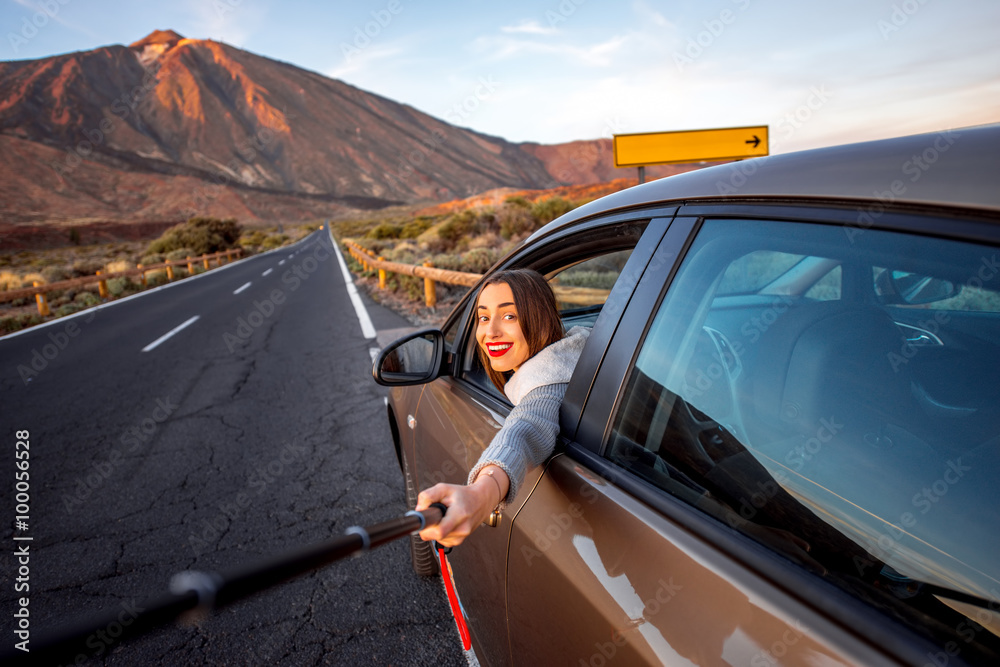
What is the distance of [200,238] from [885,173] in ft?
148

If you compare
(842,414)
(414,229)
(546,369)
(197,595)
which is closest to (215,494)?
(546,369)

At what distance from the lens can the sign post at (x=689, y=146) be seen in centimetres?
577

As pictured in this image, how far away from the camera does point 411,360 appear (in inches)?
90.8

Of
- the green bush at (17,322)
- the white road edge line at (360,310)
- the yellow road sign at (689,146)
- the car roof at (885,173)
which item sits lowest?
the white road edge line at (360,310)

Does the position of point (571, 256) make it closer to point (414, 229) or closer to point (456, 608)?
point (456, 608)

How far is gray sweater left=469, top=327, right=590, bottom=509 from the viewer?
112 cm

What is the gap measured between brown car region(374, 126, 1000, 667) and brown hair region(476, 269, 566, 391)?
0.26 meters

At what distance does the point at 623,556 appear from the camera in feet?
3.28

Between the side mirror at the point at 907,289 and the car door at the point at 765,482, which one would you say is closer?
the car door at the point at 765,482

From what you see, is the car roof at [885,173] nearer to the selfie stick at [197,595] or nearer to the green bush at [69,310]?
the selfie stick at [197,595]

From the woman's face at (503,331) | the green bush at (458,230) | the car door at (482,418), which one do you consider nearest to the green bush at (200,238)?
the green bush at (458,230)

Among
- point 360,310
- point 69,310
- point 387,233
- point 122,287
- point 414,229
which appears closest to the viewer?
point 360,310

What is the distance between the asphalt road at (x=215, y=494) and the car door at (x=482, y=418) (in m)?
0.66

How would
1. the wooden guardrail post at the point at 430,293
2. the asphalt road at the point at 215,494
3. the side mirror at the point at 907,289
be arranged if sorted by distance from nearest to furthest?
the side mirror at the point at 907,289, the asphalt road at the point at 215,494, the wooden guardrail post at the point at 430,293
